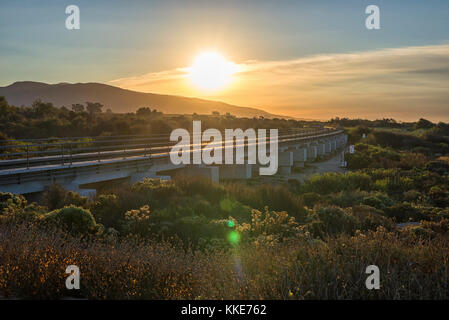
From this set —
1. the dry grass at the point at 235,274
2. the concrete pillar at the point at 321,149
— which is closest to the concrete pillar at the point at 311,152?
the concrete pillar at the point at 321,149

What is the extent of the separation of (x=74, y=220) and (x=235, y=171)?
16437mm

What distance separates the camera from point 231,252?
29.2 feet

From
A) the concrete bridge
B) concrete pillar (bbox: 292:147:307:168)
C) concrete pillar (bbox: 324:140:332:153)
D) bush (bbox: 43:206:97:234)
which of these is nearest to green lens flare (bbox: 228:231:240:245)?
bush (bbox: 43:206:97:234)

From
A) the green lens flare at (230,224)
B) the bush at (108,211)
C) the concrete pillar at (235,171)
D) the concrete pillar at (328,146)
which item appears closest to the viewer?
the green lens flare at (230,224)

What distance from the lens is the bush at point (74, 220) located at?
9625mm

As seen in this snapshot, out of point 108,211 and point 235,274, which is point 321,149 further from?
point 235,274

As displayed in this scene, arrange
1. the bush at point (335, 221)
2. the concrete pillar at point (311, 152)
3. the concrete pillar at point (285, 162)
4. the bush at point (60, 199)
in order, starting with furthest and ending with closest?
the concrete pillar at point (311, 152), the concrete pillar at point (285, 162), the bush at point (60, 199), the bush at point (335, 221)

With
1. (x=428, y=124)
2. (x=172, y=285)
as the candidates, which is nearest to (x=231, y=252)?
(x=172, y=285)

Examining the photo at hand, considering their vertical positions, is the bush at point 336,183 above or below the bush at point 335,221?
below

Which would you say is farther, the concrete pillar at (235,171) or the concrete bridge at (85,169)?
the concrete pillar at (235,171)

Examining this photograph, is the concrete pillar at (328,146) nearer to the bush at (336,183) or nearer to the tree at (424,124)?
the bush at (336,183)

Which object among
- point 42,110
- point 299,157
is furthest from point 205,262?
point 42,110

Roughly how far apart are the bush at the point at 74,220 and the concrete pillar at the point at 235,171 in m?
16.1
